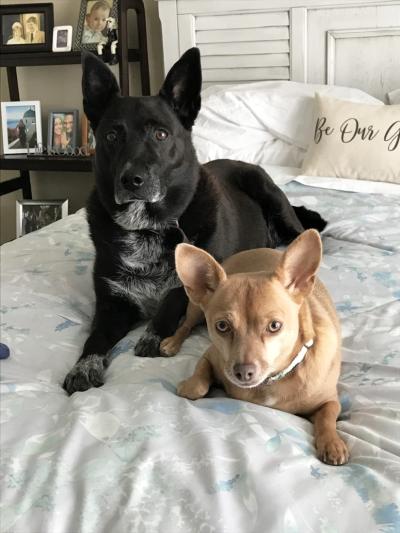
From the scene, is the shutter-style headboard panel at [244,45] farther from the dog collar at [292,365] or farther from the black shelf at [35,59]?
the dog collar at [292,365]

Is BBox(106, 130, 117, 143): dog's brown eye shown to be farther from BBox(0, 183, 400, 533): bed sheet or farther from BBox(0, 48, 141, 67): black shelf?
BBox(0, 48, 141, 67): black shelf

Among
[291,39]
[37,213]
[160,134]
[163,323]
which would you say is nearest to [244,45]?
[291,39]

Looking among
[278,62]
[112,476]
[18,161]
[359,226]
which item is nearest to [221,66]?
[278,62]

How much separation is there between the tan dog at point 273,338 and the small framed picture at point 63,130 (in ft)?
8.45

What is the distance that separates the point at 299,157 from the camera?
2.76 m

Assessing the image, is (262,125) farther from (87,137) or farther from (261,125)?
(87,137)

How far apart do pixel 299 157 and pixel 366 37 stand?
2.42 feet

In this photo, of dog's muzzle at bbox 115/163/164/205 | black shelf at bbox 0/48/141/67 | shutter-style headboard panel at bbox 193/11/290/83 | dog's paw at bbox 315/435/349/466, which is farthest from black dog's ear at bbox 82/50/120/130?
black shelf at bbox 0/48/141/67

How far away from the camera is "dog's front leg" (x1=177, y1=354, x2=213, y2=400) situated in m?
1.21

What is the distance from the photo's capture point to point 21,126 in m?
3.69

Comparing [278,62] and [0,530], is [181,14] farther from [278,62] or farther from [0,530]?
[0,530]

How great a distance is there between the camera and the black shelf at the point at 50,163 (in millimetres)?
3324

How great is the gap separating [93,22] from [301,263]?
269cm

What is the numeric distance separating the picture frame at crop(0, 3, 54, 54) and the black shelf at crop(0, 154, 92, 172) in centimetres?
64
